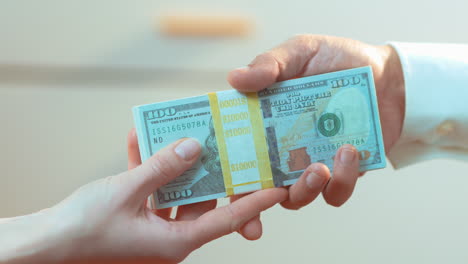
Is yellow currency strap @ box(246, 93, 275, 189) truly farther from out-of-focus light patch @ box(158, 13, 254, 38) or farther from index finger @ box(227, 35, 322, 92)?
out-of-focus light patch @ box(158, 13, 254, 38)

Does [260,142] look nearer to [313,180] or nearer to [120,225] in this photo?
[313,180]

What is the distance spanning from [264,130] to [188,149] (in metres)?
0.14

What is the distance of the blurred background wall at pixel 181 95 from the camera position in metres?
1.23

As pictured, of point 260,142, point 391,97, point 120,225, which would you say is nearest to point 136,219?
point 120,225

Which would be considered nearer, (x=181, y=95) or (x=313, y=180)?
(x=313, y=180)

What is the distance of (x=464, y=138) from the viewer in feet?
3.17

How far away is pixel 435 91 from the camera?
0.93 m

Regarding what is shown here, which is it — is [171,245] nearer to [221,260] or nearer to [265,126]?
[265,126]

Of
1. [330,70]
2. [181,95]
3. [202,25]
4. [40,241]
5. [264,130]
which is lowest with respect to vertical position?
[40,241]

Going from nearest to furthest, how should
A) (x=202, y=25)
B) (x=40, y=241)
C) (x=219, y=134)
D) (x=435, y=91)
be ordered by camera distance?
(x=40, y=241), (x=219, y=134), (x=435, y=91), (x=202, y=25)

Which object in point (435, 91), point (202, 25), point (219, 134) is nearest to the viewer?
point (219, 134)

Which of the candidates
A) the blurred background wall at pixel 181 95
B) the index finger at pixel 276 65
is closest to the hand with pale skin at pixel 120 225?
the index finger at pixel 276 65

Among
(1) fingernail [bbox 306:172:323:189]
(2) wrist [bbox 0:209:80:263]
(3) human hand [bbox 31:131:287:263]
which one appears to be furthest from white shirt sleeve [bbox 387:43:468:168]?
(2) wrist [bbox 0:209:80:263]

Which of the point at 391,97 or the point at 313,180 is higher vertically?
the point at 391,97
